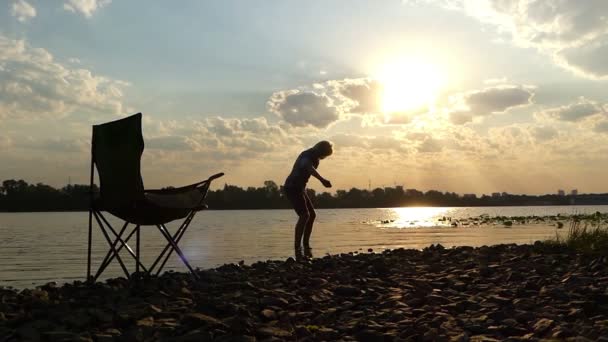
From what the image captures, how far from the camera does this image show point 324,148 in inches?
422

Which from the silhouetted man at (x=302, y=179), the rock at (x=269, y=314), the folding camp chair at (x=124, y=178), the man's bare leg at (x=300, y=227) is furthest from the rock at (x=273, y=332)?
the man's bare leg at (x=300, y=227)

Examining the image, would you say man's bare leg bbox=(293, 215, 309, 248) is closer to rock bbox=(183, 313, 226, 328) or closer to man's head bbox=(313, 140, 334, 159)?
man's head bbox=(313, 140, 334, 159)

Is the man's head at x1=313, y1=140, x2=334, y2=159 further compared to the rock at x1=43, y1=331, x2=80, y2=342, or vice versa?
the man's head at x1=313, y1=140, x2=334, y2=159

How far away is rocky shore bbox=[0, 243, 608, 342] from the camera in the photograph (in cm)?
399

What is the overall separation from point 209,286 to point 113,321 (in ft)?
6.77

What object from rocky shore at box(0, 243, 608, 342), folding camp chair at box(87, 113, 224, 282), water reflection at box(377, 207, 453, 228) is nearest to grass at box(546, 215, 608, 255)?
rocky shore at box(0, 243, 608, 342)

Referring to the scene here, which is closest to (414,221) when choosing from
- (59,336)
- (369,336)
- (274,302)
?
(274,302)

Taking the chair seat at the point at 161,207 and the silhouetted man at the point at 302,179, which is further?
the silhouetted man at the point at 302,179

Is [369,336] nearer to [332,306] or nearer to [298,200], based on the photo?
[332,306]

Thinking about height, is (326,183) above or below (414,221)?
above

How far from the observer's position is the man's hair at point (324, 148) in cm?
1070

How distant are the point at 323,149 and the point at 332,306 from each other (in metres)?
5.77

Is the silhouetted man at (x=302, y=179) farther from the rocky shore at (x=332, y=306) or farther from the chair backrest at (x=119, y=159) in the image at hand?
the chair backrest at (x=119, y=159)

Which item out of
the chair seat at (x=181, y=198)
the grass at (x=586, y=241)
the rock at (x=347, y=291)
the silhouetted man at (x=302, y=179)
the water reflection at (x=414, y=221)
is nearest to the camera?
the rock at (x=347, y=291)
